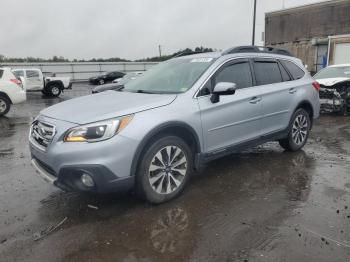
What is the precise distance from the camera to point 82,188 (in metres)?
3.65

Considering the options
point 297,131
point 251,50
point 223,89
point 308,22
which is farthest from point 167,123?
point 308,22

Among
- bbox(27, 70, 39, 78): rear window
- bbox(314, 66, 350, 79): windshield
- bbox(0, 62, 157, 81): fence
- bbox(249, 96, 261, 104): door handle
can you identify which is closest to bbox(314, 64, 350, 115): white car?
bbox(314, 66, 350, 79): windshield

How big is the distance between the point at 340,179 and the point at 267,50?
2.32 meters

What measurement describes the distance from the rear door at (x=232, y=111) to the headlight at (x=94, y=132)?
1220 millimetres

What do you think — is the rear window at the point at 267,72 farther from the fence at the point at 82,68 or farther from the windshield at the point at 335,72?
the fence at the point at 82,68

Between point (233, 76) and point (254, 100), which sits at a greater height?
point (233, 76)

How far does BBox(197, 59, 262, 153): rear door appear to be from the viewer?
4512mm

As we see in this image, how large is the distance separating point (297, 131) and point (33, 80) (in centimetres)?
1928

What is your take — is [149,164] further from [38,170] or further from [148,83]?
[148,83]

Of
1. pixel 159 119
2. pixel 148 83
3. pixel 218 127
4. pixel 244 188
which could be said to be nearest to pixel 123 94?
pixel 148 83

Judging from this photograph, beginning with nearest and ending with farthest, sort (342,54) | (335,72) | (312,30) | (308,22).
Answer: (335,72) < (342,54) < (312,30) < (308,22)

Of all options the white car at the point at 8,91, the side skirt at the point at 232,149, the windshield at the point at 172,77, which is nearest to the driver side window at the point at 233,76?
the windshield at the point at 172,77

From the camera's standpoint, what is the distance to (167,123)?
13.1 feet

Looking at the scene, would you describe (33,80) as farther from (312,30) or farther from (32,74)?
(312,30)
